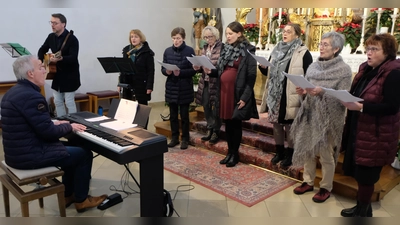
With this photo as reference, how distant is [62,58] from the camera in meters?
3.84

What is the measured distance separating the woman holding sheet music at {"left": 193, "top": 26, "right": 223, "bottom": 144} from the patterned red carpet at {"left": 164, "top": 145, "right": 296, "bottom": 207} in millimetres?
371

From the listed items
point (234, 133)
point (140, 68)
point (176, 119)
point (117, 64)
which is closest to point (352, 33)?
point (234, 133)

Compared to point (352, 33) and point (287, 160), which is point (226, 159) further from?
point (352, 33)

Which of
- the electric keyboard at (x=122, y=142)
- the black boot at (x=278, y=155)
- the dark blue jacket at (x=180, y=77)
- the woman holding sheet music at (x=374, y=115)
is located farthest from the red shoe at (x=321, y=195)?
the dark blue jacket at (x=180, y=77)

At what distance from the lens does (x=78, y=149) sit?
254 cm

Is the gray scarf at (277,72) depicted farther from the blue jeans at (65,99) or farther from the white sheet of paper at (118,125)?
the blue jeans at (65,99)

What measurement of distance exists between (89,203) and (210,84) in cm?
175

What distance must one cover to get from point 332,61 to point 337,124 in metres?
0.49

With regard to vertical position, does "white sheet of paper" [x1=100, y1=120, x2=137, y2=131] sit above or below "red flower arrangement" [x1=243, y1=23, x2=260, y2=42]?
below

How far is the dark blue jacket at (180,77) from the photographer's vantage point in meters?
3.83

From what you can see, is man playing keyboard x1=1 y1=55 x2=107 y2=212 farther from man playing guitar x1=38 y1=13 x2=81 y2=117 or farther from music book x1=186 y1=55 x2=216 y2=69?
man playing guitar x1=38 y1=13 x2=81 y2=117

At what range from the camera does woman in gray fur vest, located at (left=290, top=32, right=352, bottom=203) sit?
8.32 feet

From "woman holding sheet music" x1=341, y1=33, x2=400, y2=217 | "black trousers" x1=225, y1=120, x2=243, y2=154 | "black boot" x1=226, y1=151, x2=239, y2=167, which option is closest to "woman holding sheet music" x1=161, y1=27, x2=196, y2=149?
"black trousers" x1=225, y1=120, x2=243, y2=154

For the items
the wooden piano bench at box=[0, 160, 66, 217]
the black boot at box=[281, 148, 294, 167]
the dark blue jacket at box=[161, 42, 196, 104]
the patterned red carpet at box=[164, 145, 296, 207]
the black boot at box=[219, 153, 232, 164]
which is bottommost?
the patterned red carpet at box=[164, 145, 296, 207]
